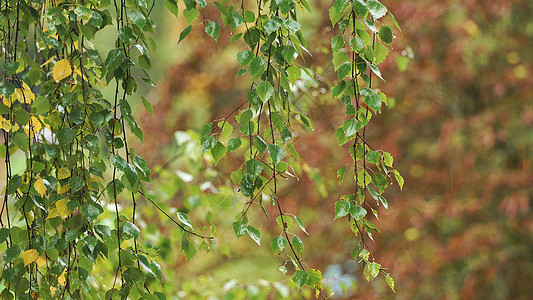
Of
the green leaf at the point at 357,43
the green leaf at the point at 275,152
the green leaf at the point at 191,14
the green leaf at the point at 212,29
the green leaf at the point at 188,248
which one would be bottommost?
the green leaf at the point at 188,248

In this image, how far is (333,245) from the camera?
2.64m

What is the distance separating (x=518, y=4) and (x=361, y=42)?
2.11 metres

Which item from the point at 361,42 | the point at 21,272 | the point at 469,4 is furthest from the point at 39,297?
the point at 469,4

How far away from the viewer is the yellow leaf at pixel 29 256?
2.69ft

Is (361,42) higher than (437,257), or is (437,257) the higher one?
(437,257)

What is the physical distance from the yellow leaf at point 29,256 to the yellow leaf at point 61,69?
0.74 feet

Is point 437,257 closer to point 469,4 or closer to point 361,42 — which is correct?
point 469,4

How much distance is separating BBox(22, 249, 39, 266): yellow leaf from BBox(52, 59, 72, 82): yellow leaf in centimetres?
23

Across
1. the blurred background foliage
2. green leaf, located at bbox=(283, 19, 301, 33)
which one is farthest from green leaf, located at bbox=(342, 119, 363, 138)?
the blurred background foliage

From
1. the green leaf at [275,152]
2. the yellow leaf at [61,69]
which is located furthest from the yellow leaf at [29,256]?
the green leaf at [275,152]

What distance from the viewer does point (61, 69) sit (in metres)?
0.85

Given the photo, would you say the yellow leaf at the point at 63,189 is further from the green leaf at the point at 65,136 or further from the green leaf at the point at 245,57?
the green leaf at the point at 245,57

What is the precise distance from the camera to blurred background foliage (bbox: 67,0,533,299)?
2494 mm

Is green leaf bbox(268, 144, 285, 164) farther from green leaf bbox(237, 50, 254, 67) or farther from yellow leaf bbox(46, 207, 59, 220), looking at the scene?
yellow leaf bbox(46, 207, 59, 220)
